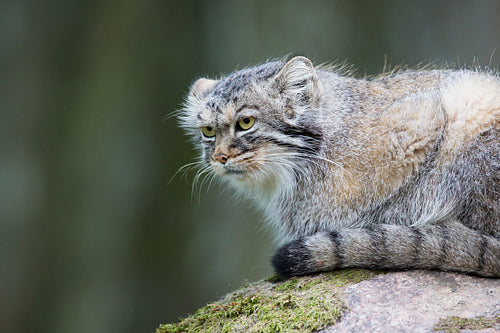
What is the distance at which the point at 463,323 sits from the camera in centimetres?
384

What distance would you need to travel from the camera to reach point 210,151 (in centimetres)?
571

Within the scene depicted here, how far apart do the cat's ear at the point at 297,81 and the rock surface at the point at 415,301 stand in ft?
6.18

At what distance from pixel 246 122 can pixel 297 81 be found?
25.6 inches

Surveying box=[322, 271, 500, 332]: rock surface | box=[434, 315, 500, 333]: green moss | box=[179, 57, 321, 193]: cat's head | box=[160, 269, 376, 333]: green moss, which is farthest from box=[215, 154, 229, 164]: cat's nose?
box=[434, 315, 500, 333]: green moss

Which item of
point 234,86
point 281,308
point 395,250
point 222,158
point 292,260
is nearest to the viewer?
point 281,308

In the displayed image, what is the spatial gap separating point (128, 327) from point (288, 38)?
6497 millimetres

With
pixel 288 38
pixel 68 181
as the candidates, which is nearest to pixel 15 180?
pixel 68 181

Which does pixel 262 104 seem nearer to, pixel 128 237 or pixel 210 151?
pixel 210 151

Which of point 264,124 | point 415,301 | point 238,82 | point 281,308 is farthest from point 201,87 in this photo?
point 415,301

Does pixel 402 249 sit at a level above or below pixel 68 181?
below

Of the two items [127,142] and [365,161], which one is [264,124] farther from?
[127,142]

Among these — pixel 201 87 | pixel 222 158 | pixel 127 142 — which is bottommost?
pixel 222 158

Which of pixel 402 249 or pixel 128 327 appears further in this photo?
pixel 128 327

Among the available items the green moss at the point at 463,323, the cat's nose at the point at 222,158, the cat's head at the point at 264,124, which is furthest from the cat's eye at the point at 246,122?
the green moss at the point at 463,323
